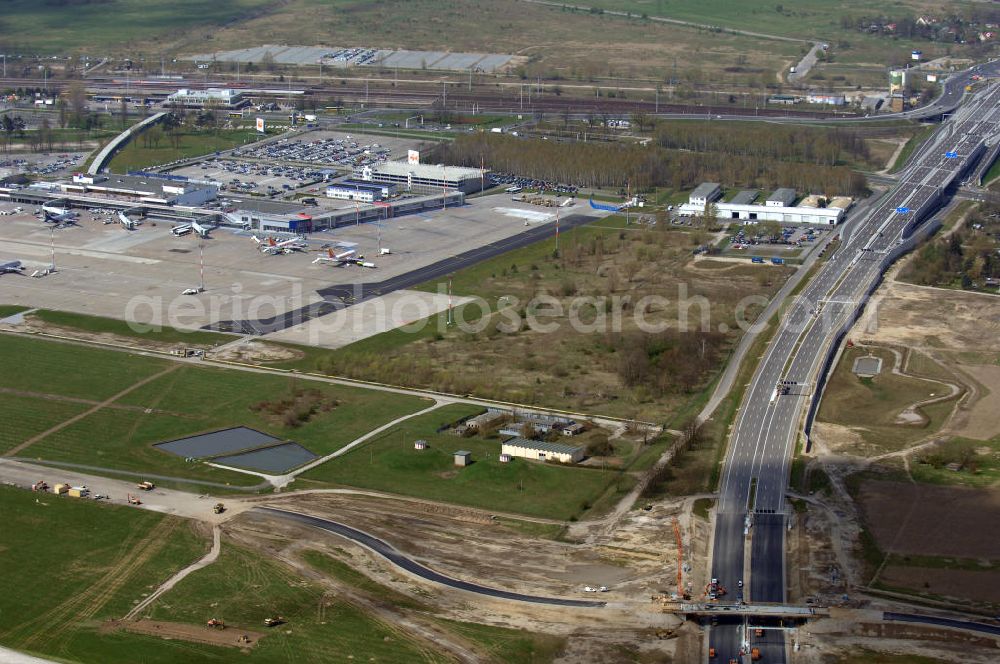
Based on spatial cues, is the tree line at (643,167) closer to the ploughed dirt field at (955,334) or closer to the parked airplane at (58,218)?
the ploughed dirt field at (955,334)

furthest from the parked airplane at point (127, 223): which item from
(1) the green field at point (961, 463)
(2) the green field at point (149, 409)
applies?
(1) the green field at point (961, 463)

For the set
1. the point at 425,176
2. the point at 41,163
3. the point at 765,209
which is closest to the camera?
the point at 765,209

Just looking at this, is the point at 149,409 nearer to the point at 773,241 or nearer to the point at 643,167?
the point at 773,241

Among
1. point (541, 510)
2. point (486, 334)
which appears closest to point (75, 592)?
point (541, 510)

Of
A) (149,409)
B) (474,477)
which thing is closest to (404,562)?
(474,477)

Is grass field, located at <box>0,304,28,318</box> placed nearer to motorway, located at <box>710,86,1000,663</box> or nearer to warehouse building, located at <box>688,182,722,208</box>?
motorway, located at <box>710,86,1000,663</box>

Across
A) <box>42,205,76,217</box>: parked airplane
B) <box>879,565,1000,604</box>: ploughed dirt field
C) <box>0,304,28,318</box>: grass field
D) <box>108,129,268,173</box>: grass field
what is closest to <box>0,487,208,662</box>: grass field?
<box>879,565,1000,604</box>: ploughed dirt field

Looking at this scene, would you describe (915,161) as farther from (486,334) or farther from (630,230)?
(486,334)
